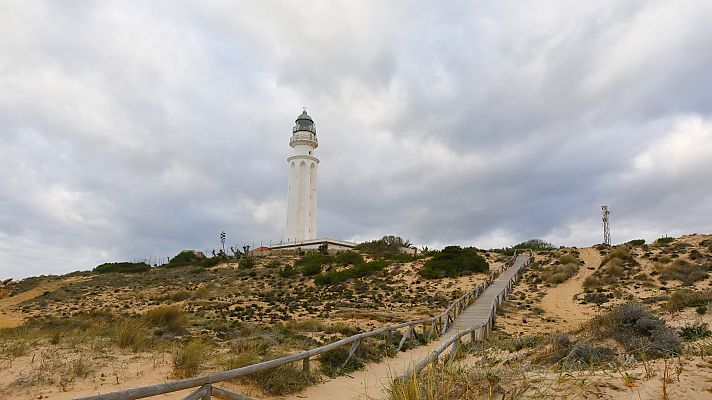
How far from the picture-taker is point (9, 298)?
3941cm

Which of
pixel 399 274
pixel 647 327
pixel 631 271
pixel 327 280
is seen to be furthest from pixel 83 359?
pixel 631 271

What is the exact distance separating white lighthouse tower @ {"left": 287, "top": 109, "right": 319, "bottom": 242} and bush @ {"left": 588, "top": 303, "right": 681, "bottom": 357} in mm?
51274

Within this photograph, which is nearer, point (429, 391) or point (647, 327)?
point (429, 391)

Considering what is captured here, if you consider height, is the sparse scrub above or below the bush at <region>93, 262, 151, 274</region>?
below

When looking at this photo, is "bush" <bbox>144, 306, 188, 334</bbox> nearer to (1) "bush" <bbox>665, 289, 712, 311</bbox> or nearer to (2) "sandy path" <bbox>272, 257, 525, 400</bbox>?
(2) "sandy path" <bbox>272, 257, 525, 400</bbox>

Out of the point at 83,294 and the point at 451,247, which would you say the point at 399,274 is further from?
the point at 83,294

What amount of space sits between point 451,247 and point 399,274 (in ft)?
28.7

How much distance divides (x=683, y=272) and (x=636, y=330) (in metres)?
21.1

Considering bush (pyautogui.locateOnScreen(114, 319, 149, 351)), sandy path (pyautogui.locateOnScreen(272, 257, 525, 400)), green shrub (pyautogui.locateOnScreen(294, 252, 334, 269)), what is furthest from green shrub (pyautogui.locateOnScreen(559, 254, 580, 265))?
bush (pyautogui.locateOnScreen(114, 319, 149, 351))

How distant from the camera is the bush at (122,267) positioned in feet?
164

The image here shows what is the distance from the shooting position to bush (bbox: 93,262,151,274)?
164ft

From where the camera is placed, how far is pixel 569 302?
24.6m

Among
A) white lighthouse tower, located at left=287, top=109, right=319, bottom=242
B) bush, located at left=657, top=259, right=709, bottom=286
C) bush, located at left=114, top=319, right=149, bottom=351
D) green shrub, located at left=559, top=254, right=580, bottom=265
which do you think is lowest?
bush, located at left=114, top=319, right=149, bottom=351

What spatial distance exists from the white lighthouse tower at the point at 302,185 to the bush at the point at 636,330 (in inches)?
2019
